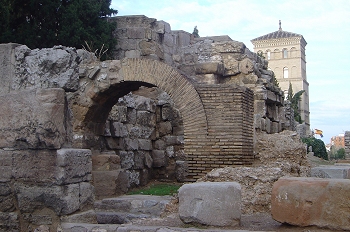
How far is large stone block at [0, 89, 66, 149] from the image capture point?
4.83 metres

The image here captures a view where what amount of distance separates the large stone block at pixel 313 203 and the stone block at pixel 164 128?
7709 millimetres

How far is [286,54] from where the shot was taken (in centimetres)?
6306

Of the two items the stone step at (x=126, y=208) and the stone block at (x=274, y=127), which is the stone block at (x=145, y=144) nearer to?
the stone block at (x=274, y=127)

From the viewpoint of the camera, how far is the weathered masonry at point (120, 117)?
16.0 ft

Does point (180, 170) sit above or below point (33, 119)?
below

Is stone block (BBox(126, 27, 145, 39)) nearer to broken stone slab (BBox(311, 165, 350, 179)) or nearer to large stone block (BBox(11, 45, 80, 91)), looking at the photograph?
broken stone slab (BBox(311, 165, 350, 179))

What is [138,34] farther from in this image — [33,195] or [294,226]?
[294,226]

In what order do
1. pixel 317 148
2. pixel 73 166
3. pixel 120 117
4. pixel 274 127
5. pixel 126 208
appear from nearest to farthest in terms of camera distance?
pixel 73 166, pixel 126 208, pixel 120 117, pixel 274 127, pixel 317 148

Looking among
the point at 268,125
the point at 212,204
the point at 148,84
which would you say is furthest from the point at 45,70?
the point at 268,125

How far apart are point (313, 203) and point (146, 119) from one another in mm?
7703

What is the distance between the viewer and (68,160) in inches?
190

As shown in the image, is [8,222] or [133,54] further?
[133,54]

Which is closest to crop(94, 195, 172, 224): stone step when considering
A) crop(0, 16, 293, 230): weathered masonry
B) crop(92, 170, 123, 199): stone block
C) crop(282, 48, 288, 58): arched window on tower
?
crop(92, 170, 123, 199): stone block

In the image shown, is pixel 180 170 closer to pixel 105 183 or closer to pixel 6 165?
pixel 105 183
